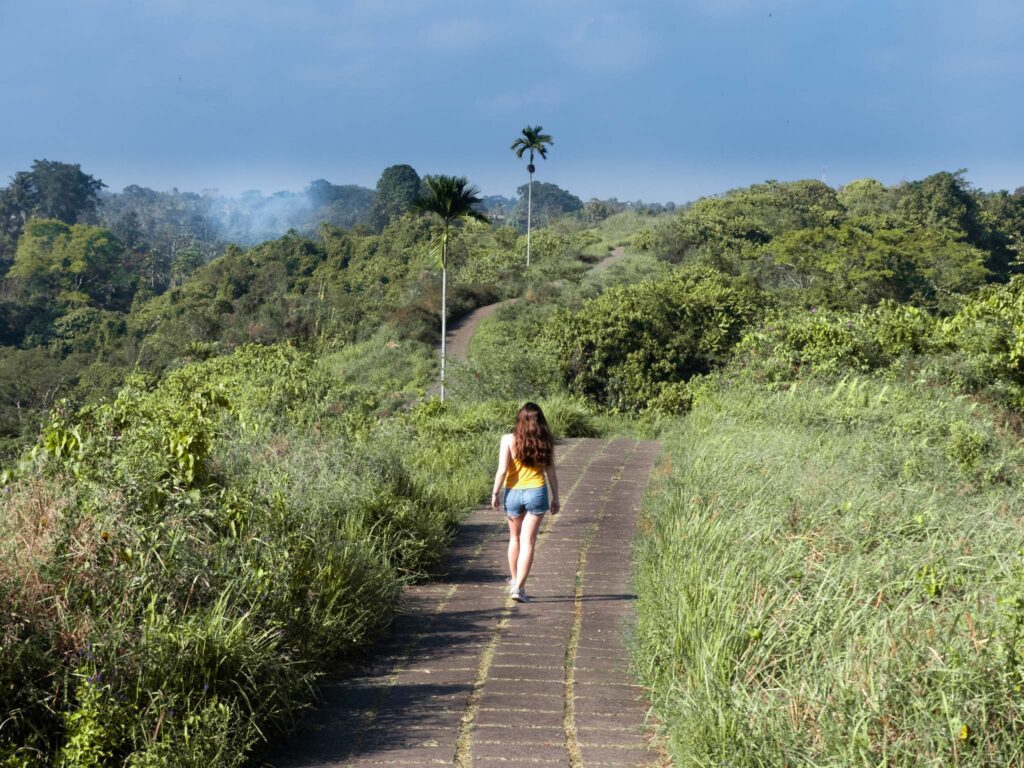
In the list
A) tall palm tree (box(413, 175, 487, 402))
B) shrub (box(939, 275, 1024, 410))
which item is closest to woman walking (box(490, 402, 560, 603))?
shrub (box(939, 275, 1024, 410))

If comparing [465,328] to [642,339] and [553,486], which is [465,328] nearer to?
[642,339]

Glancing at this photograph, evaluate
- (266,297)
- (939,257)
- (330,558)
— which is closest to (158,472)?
(330,558)

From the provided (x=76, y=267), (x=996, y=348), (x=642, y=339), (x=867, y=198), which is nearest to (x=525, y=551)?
(x=996, y=348)

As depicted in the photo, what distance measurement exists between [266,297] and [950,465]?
46558 mm

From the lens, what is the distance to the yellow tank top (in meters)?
6.12

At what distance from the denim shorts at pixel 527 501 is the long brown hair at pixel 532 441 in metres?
0.15

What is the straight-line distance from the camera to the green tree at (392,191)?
9031 cm

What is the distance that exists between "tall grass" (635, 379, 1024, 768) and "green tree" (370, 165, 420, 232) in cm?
8473

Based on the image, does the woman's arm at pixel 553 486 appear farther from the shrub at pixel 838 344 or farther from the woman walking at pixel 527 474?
the shrub at pixel 838 344

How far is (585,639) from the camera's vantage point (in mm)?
5094

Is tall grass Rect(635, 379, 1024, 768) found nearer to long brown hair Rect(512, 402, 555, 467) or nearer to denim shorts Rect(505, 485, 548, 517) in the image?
denim shorts Rect(505, 485, 548, 517)

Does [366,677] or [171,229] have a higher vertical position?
[171,229]

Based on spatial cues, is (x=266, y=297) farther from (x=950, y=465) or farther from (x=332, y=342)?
(x=950, y=465)

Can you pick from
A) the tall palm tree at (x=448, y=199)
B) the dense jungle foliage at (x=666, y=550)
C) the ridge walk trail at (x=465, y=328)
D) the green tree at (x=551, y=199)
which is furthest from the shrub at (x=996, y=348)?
the green tree at (x=551, y=199)
